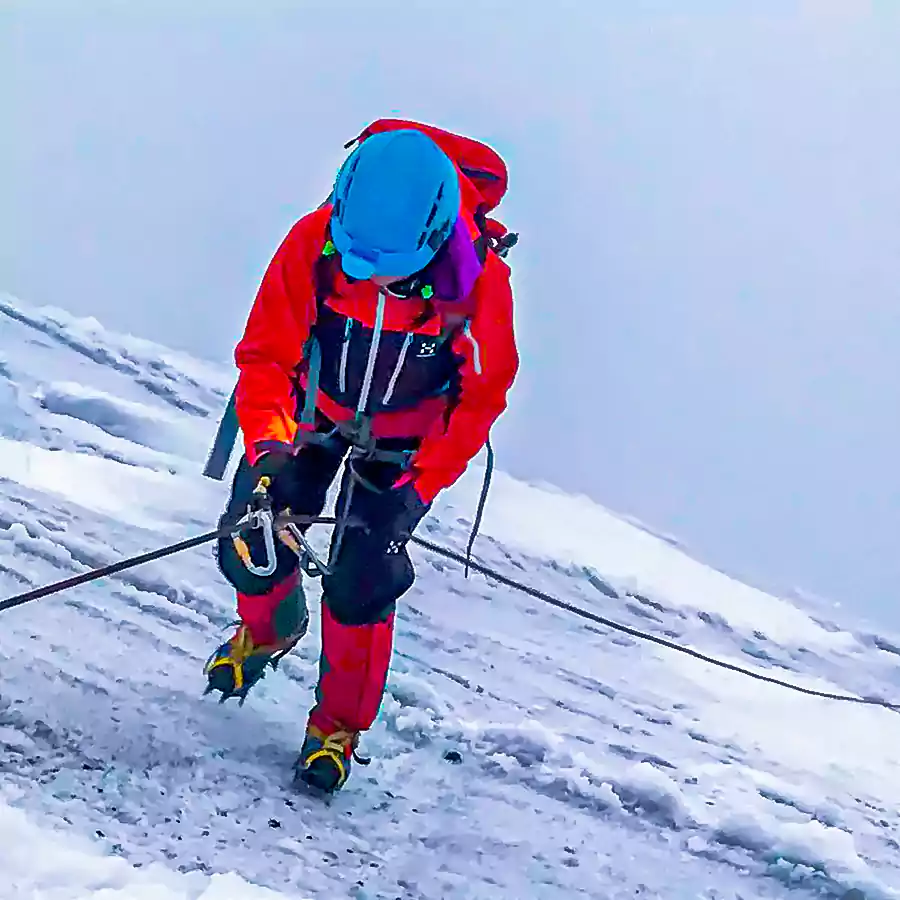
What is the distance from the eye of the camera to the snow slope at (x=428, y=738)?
221 centimetres

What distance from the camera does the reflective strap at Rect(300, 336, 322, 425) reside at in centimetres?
248

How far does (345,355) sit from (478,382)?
34 cm

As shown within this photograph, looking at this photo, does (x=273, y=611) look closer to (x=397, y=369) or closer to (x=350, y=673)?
(x=350, y=673)

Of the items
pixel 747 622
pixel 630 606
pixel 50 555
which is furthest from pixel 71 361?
pixel 747 622

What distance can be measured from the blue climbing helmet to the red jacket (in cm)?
18

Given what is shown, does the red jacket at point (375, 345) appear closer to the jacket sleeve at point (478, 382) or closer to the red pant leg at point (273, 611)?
the jacket sleeve at point (478, 382)

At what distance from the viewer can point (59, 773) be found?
7.30 feet

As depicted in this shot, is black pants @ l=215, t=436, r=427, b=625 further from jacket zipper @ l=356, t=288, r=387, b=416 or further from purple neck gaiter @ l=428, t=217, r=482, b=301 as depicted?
purple neck gaiter @ l=428, t=217, r=482, b=301

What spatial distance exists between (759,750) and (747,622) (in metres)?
1.71

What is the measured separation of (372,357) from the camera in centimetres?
241

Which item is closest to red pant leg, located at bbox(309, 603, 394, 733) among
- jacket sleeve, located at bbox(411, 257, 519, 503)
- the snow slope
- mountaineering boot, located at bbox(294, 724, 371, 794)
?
mountaineering boot, located at bbox(294, 724, 371, 794)

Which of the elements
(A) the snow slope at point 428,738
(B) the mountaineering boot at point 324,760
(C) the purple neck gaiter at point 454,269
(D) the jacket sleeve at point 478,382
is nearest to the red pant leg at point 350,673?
(B) the mountaineering boot at point 324,760

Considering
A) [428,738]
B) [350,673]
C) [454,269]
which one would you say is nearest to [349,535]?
[350,673]

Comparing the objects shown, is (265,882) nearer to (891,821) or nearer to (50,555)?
(50,555)
